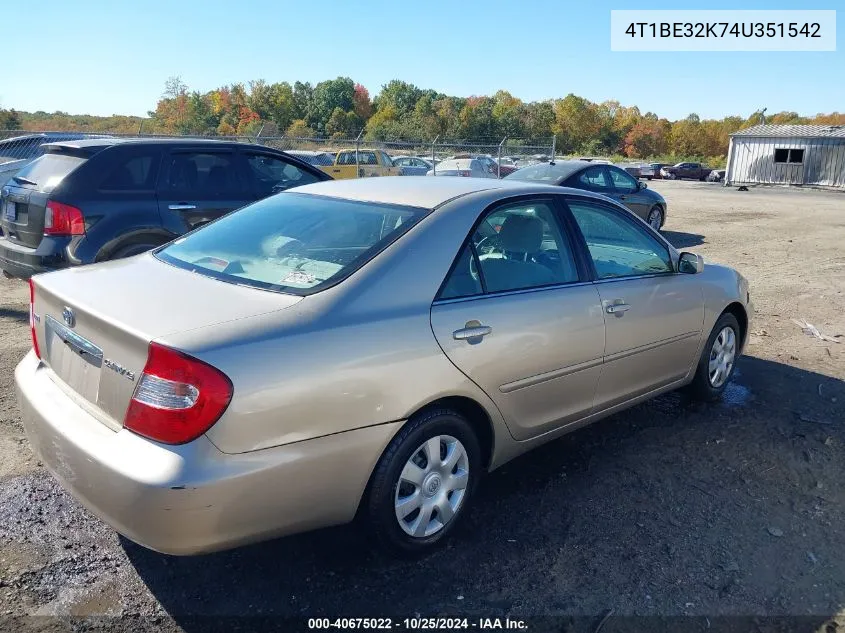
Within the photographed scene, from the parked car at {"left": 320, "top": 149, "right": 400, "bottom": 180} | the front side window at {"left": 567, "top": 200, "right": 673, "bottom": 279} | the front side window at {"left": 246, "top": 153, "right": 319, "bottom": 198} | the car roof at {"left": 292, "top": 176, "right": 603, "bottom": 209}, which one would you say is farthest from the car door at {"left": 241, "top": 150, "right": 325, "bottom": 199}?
the parked car at {"left": 320, "top": 149, "right": 400, "bottom": 180}

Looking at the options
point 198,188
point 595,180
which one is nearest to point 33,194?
point 198,188

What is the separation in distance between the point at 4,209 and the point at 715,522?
6517mm

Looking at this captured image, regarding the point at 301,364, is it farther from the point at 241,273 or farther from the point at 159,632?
the point at 159,632

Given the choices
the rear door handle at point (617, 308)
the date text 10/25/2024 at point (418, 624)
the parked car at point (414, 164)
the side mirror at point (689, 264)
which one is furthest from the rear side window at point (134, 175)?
the parked car at point (414, 164)

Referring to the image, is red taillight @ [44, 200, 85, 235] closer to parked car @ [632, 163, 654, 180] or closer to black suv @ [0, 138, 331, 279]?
black suv @ [0, 138, 331, 279]

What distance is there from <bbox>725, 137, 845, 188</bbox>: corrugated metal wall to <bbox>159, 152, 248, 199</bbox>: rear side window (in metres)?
38.4

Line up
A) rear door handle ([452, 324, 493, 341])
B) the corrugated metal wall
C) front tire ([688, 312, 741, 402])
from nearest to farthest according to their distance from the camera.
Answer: rear door handle ([452, 324, 493, 341]) → front tire ([688, 312, 741, 402]) → the corrugated metal wall

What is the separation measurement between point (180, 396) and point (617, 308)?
2.38 m

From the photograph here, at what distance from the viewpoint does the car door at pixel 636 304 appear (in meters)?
3.71

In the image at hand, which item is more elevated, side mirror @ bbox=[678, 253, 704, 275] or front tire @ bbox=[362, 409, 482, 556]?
side mirror @ bbox=[678, 253, 704, 275]

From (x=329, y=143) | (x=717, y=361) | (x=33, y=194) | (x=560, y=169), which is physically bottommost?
(x=717, y=361)

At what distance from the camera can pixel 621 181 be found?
1355cm

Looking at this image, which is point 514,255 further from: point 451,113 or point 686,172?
point 451,113

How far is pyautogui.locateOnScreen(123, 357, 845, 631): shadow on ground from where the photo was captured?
2.66 m
